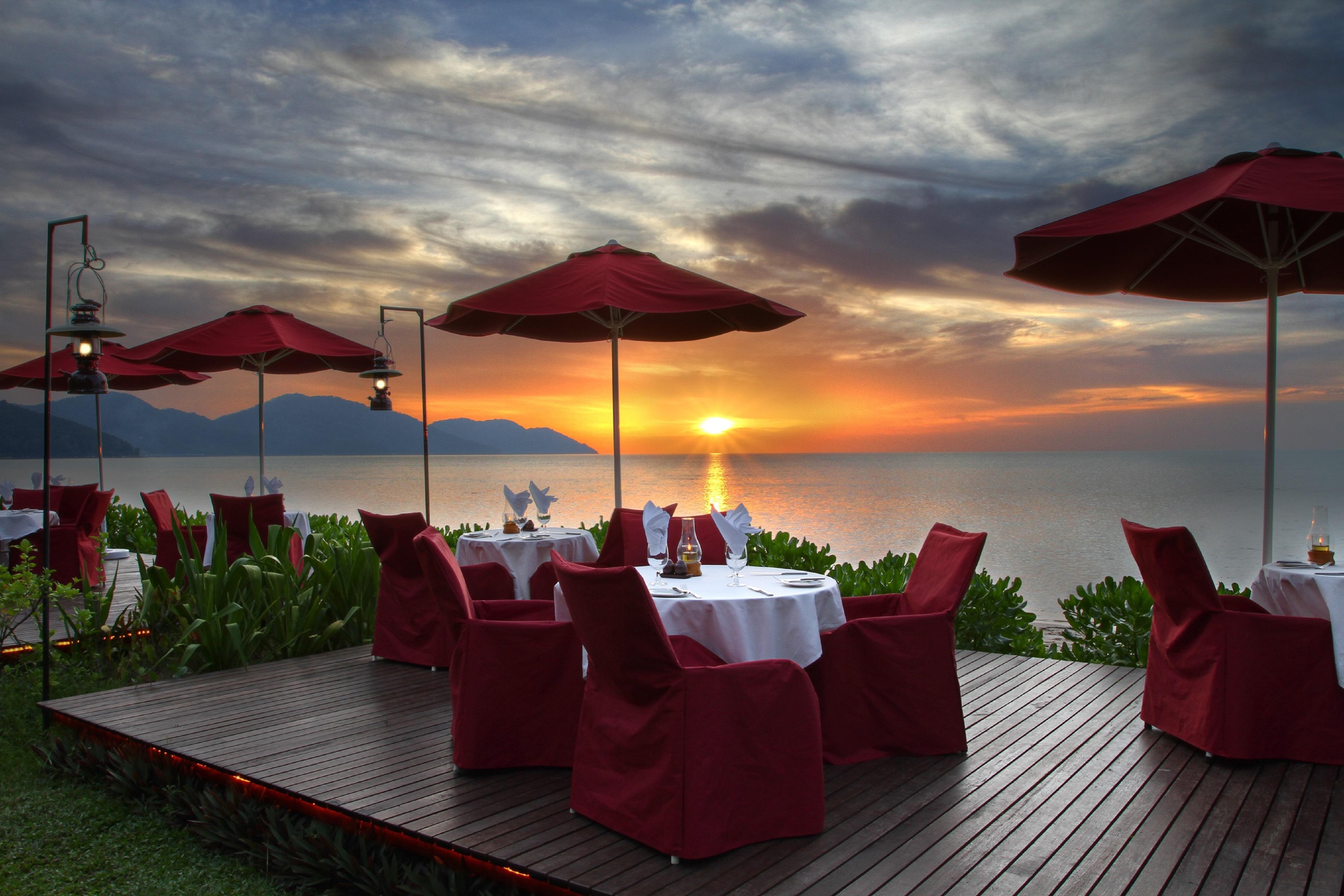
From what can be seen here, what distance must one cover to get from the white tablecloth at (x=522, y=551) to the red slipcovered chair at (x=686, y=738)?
2.46 metres

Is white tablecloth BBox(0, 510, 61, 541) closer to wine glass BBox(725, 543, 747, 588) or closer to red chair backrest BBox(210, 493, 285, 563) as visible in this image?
red chair backrest BBox(210, 493, 285, 563)

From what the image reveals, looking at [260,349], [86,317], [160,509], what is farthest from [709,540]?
[160,509]

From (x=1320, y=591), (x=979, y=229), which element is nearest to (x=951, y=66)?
(x=979, y=229)

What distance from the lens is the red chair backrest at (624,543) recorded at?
5.11m

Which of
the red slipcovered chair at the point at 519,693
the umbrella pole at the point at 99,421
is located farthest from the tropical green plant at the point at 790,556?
the umbrella pole at the point at 99,421

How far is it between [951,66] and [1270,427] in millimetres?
6596

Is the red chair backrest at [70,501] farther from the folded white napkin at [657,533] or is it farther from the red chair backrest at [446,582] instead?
the folded white napkin at [657,533]

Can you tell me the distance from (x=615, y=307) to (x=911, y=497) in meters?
44.1

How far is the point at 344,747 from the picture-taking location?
3.69 metres

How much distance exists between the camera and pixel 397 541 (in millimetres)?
5035

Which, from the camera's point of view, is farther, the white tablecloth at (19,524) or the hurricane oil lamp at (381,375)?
the hurricane oil lamp at (381,375)

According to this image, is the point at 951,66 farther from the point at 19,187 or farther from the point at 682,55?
the point at 19,187

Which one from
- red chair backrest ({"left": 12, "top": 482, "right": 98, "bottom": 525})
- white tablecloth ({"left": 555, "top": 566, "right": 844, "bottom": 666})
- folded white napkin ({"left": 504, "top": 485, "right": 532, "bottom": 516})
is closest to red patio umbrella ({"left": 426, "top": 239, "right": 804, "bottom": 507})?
folded white napkin ({"left": 504, "top": 485, "right": 532, "bottom": 516})

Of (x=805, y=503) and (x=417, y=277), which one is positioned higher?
(x=417, y=277)
